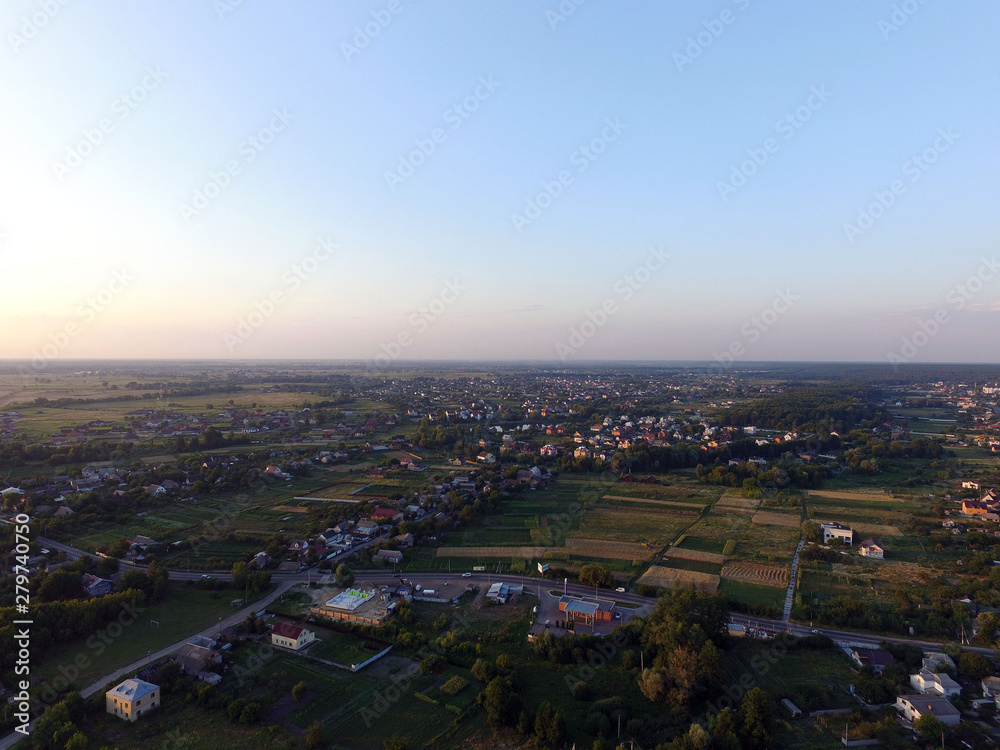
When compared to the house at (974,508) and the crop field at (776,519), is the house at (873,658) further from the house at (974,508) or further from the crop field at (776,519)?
the house at (974,508)

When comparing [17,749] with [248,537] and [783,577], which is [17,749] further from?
[783,577]

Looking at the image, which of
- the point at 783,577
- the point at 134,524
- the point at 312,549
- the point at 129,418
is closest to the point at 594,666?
the point at 783,577

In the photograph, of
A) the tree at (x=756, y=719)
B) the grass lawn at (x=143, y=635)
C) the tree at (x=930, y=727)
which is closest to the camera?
the tree at (x=756, y=719)

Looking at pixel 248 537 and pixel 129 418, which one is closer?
pixel 248 537

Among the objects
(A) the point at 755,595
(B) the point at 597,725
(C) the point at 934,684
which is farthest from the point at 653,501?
(B) the point at 597,725

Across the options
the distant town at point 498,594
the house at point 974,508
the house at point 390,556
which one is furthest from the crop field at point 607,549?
the house at point 974,508

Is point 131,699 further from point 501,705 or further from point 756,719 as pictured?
point 756,719

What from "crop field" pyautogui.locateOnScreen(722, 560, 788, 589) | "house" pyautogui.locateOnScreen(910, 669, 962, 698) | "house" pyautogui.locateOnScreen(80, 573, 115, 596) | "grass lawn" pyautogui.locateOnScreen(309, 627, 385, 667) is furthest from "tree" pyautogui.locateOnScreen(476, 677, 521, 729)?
"house" pyautogui.locateOnScreen(80, 573, 115, 596)
